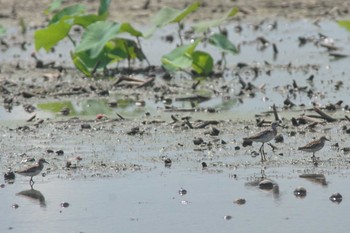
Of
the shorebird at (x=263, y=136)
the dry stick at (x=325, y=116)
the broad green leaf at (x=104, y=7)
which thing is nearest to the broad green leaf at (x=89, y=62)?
the broad green leaf at (x=104, y=7)

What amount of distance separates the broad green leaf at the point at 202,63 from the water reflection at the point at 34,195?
253 inches

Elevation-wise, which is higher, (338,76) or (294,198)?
(294,198)

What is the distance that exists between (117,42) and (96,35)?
807mm

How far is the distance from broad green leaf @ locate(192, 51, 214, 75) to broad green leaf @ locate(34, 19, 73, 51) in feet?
5.90

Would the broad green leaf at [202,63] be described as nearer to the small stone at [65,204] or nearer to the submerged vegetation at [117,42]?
the submerged vegetation at [117,42]

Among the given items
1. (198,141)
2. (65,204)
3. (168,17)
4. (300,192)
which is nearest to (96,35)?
(168,17)

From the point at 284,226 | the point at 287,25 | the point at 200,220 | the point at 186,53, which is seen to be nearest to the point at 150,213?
the point at 200,220

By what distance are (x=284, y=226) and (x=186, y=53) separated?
760 centimetres

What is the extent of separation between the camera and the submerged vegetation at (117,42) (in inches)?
682

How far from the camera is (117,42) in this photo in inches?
718

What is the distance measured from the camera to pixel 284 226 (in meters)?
10.0

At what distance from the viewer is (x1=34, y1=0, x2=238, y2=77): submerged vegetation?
1733cm

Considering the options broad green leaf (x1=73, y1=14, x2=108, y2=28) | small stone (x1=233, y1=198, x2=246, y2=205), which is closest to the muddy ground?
broad green leaf (x1=73, y1=14, x2=108, y2=28)

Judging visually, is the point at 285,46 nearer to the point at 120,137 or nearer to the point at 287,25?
the point at 287,25
